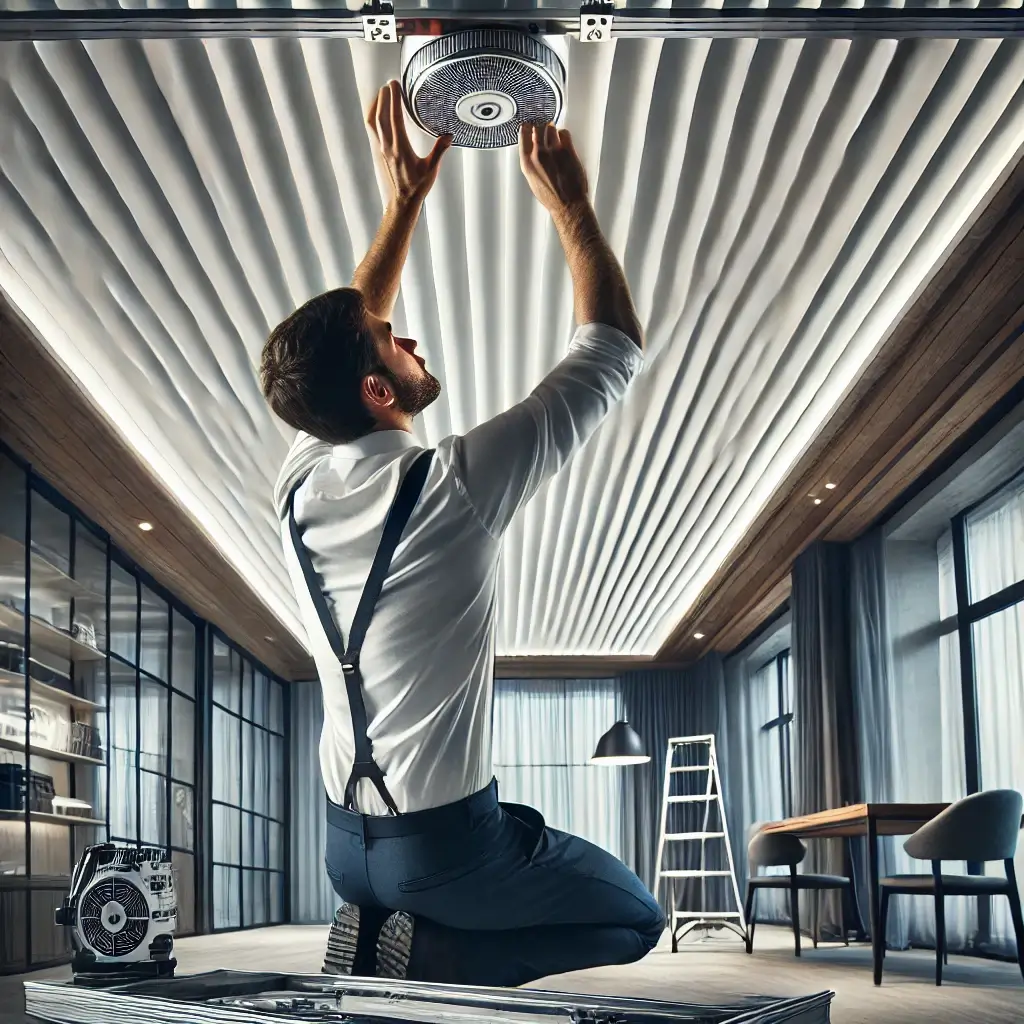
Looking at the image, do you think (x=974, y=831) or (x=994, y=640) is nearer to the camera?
(x=974, y=831)

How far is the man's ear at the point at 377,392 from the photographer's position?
1537 mm

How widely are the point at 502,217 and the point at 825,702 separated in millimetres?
4733

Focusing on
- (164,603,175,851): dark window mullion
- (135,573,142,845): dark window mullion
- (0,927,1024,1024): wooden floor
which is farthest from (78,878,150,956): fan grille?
(164,603,175,851): dark window mullion

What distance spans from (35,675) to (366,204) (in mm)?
3495

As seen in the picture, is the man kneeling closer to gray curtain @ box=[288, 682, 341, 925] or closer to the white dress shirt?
the white dress shirt

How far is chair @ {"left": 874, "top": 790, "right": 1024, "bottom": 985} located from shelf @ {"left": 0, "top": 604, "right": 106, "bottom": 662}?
4.15 metres

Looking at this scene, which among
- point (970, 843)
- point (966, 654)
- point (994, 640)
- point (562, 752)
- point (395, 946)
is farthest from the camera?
point (562, 752)

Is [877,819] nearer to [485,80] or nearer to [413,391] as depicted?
[485,80]

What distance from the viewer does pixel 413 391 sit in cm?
163

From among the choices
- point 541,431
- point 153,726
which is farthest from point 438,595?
point 153,726

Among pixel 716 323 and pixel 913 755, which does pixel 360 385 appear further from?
pixel 913 755

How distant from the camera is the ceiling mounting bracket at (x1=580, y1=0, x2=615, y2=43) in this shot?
250 cm

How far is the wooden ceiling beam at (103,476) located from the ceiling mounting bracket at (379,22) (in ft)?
7.14

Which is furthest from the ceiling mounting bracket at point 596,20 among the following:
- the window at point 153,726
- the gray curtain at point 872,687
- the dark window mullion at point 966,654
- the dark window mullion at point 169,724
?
the dark window mullion at point 169,724
